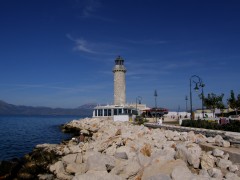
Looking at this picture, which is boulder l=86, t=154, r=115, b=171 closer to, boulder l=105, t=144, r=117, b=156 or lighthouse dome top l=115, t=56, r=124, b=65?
boulder l=105, t=144, r=117, b=156

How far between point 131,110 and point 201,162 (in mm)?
45461

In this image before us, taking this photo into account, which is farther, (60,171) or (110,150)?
(110,150)

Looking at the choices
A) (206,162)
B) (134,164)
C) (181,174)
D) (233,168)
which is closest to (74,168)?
(134,164)

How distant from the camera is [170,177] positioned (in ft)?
36.8

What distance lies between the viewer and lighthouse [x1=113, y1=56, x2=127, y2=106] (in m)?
62.3

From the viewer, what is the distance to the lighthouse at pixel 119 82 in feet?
204

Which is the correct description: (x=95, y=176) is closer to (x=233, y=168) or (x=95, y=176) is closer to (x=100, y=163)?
(x=100, y=163)

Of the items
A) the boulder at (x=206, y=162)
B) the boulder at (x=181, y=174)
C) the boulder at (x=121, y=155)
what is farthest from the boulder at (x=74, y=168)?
the boulder at (x=206, y=162)

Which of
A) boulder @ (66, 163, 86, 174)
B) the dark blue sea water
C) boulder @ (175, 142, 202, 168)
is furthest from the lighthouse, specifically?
boulder @ (175, 142, 202, 168)

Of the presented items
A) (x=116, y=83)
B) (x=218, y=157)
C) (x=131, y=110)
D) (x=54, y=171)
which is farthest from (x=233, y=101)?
(x=54, y=171)

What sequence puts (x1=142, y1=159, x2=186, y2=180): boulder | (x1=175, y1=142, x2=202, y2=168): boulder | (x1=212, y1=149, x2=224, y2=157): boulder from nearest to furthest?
1. (x1=142, y1=159, x2=186, y2=180): boulder
2. (x1=175, y1=142, x2=202, y2=168): boulder
3. (x1=212, y1=149, x2=224, y2=157): boulder

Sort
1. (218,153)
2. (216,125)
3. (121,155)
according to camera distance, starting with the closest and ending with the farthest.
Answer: (218,153)
(121,155)
(216,125)

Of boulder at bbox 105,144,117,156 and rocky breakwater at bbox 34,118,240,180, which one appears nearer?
rocky breakwater at bbox 34,118,240,180

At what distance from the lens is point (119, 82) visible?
63000 mm
